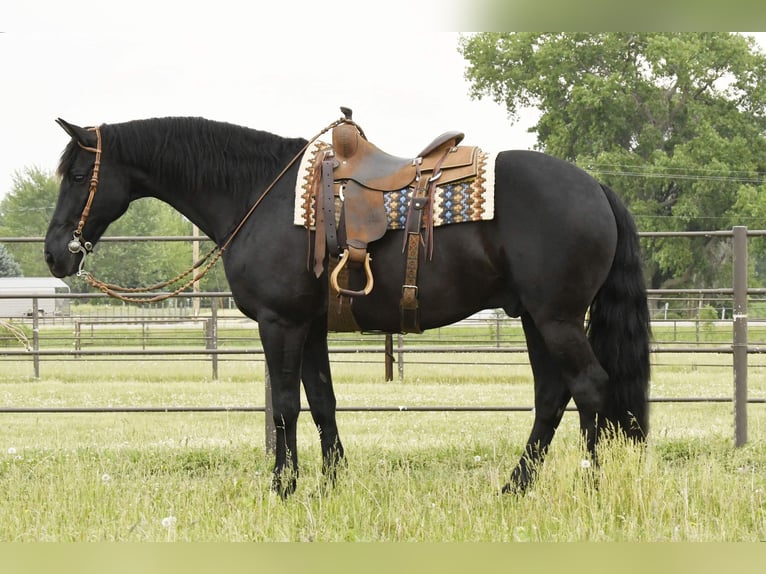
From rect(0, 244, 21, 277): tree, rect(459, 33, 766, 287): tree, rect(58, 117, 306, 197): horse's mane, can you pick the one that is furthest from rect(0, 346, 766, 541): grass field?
rect(0, 244, 21, 277): tree

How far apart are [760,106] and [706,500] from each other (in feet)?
105

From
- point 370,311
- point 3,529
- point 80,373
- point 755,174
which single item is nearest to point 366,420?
point 370,311

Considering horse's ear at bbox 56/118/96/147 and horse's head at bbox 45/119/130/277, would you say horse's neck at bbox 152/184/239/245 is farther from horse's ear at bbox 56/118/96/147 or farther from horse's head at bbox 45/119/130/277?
horse's ear at bbox 56/118/96/147

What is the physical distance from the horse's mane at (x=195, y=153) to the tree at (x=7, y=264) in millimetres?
49441

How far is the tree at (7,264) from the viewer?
165ft

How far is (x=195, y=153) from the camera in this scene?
5.01 meters

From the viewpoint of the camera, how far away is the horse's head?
4914 mm

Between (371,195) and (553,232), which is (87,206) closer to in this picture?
(371,195)

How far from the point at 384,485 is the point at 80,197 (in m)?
2.36

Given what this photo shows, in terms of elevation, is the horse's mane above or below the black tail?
above

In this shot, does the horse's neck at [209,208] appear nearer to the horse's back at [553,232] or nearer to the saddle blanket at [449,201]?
the saddle blanket at [449,201]

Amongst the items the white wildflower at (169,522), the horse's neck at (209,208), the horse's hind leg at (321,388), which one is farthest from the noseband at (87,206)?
the white wildflower at (169,522)

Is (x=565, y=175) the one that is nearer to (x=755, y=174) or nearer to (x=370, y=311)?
(x=370, y=311)

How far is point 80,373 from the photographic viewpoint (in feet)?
49.6
